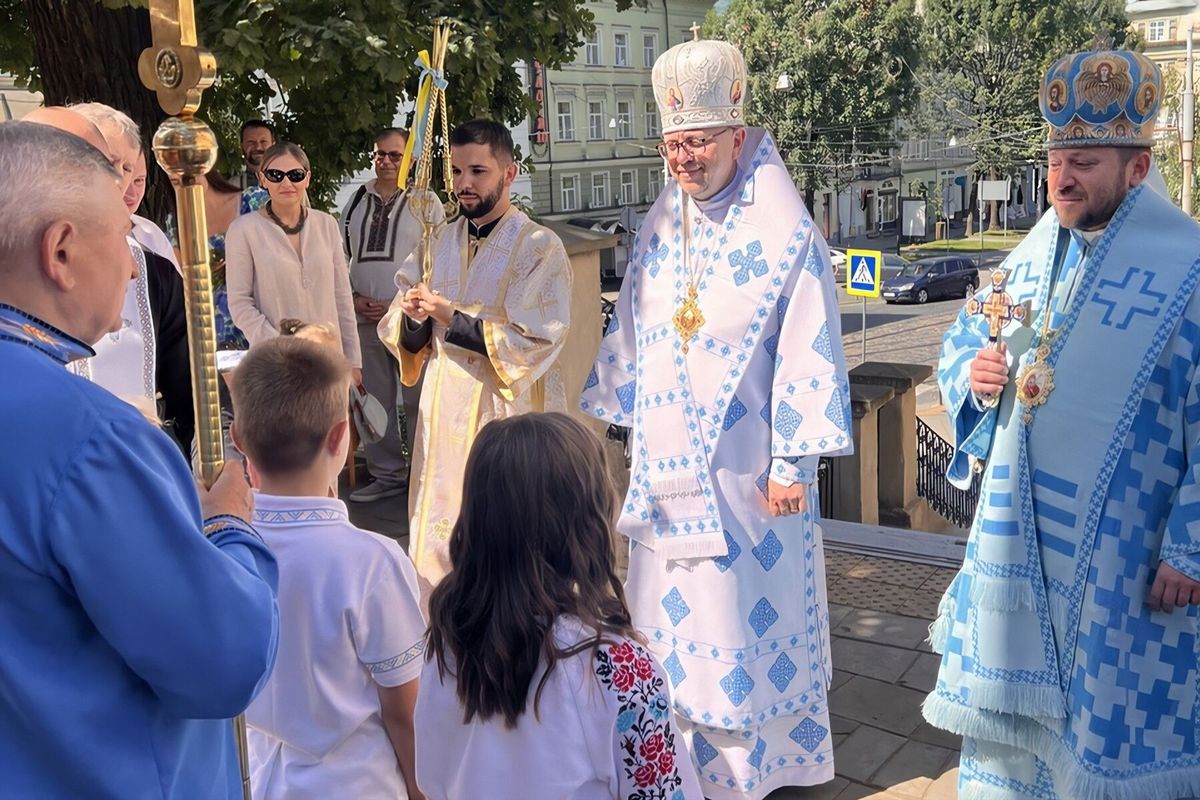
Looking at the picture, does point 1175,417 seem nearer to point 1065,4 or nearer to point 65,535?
point 65,535

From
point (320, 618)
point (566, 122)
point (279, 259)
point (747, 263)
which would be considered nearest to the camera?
point (320, 618)

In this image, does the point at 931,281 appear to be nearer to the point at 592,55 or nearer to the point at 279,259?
the point at 592,55

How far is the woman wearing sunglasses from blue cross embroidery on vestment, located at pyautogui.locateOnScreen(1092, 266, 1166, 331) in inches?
134

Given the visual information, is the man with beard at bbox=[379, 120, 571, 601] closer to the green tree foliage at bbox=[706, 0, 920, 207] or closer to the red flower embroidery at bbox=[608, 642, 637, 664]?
the red flower embroidery at bbox=[608, 642, 637, 664]

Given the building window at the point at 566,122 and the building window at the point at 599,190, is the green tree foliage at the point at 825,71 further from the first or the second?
the building window at the point at 599,190

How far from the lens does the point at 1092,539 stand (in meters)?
3.19

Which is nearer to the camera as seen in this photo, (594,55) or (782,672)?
(782,672)

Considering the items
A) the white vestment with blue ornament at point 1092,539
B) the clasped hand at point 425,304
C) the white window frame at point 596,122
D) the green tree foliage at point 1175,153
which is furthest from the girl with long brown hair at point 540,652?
the white window frame at point 596,122

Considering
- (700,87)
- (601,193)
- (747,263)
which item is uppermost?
(601,193)

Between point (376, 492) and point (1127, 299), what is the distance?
16.1ft

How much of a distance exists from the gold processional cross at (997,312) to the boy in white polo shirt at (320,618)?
176cm

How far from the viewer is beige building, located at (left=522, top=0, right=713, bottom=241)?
42.9 m

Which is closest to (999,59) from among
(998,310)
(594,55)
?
(594,55)

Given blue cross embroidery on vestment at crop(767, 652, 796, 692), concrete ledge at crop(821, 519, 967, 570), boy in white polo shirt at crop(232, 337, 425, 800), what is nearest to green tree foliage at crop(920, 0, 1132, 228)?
concrete ledge at crop(821, 519, 967, 570)
